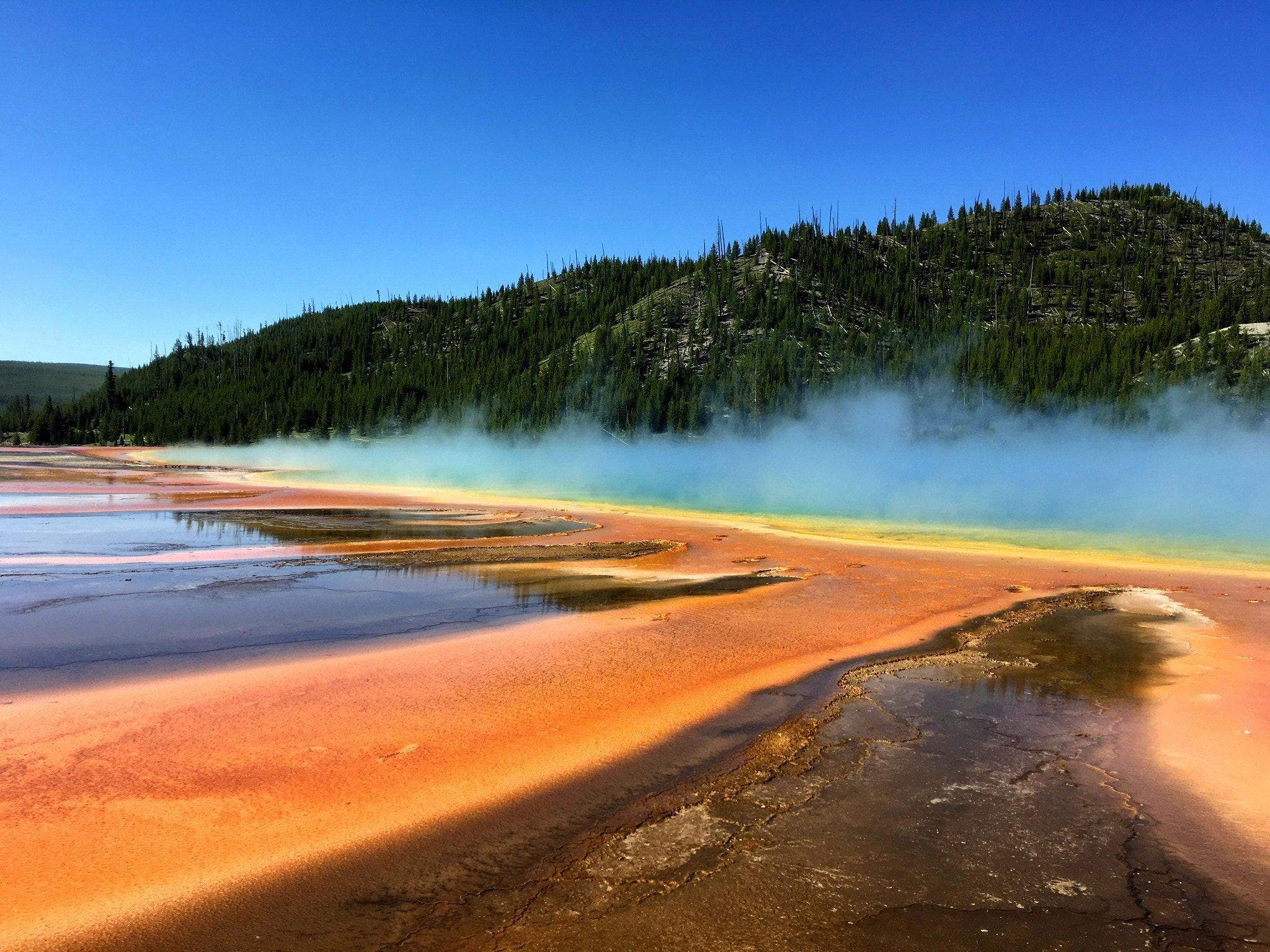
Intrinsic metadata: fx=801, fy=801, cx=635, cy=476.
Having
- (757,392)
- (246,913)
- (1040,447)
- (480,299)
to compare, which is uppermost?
(480,299)

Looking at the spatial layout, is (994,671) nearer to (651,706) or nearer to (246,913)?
(651,706)

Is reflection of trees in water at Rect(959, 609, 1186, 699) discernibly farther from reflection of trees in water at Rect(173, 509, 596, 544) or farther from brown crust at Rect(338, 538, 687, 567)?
reflection of trees in water at Rect(173, 509, 596, 544)

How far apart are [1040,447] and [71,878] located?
86524 mm

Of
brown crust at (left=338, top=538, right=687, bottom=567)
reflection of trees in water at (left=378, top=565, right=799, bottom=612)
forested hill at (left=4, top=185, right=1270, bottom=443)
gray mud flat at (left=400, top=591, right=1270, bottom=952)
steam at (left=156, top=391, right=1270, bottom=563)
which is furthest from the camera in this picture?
forested hill at (left=4, top=185, right=1270, bottom=443)

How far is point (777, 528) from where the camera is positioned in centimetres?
2889

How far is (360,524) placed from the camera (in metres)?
27.6

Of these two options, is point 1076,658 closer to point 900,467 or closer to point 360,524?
point 360,524

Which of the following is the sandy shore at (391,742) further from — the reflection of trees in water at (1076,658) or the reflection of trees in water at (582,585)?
the reflection of trees in water at (582,585)

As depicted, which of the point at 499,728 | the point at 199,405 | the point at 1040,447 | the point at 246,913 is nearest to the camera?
the point at 246,913

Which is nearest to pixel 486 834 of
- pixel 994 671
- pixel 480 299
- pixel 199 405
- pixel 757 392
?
pixel 994 671

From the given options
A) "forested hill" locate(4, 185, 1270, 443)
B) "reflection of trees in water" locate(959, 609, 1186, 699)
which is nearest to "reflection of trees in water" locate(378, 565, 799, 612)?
"reflection of trees in water" locate(959, 609, 1186, 699)

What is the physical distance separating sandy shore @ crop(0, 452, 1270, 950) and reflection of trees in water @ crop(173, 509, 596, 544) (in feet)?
42.9

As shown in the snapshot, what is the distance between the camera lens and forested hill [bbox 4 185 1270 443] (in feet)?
320

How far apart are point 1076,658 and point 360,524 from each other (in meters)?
22.8
